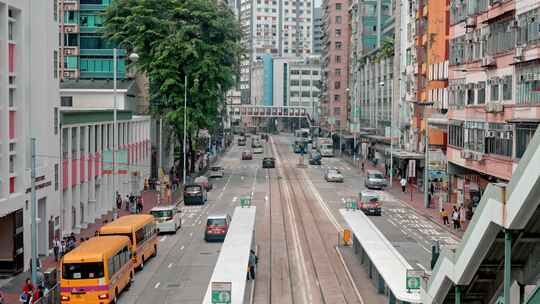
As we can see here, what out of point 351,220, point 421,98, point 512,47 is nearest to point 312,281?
point 351,220

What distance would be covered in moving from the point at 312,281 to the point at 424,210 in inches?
1130

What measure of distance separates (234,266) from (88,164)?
2899 centimetres

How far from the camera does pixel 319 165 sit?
109812mm

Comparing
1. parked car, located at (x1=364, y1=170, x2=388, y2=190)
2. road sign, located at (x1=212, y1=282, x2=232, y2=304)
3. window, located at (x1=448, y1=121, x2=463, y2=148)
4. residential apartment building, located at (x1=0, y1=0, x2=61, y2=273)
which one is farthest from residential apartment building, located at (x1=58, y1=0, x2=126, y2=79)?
road sign, located at (x1=212, y1=282, x2=232, y2=304)

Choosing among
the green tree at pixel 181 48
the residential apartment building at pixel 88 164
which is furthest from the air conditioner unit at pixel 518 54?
the green tree at pixel 181 48

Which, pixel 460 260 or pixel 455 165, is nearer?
pixel 460 260

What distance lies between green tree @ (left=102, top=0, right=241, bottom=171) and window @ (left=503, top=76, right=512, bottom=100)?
36.1m

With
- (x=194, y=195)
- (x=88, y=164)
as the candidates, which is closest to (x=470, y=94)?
(x=194, y=195)

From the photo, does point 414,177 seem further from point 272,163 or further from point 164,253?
point 164,253

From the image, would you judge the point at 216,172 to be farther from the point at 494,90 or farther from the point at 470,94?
the point at 494,90

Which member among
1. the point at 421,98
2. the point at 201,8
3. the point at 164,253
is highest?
the point at 201,8

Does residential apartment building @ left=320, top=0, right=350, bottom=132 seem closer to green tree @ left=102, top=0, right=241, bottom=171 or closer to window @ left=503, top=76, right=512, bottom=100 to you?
green tree @ left=102, top=0, right=241, bottom=171

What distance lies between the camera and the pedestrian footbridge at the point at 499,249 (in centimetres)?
1393

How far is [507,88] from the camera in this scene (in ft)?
151
